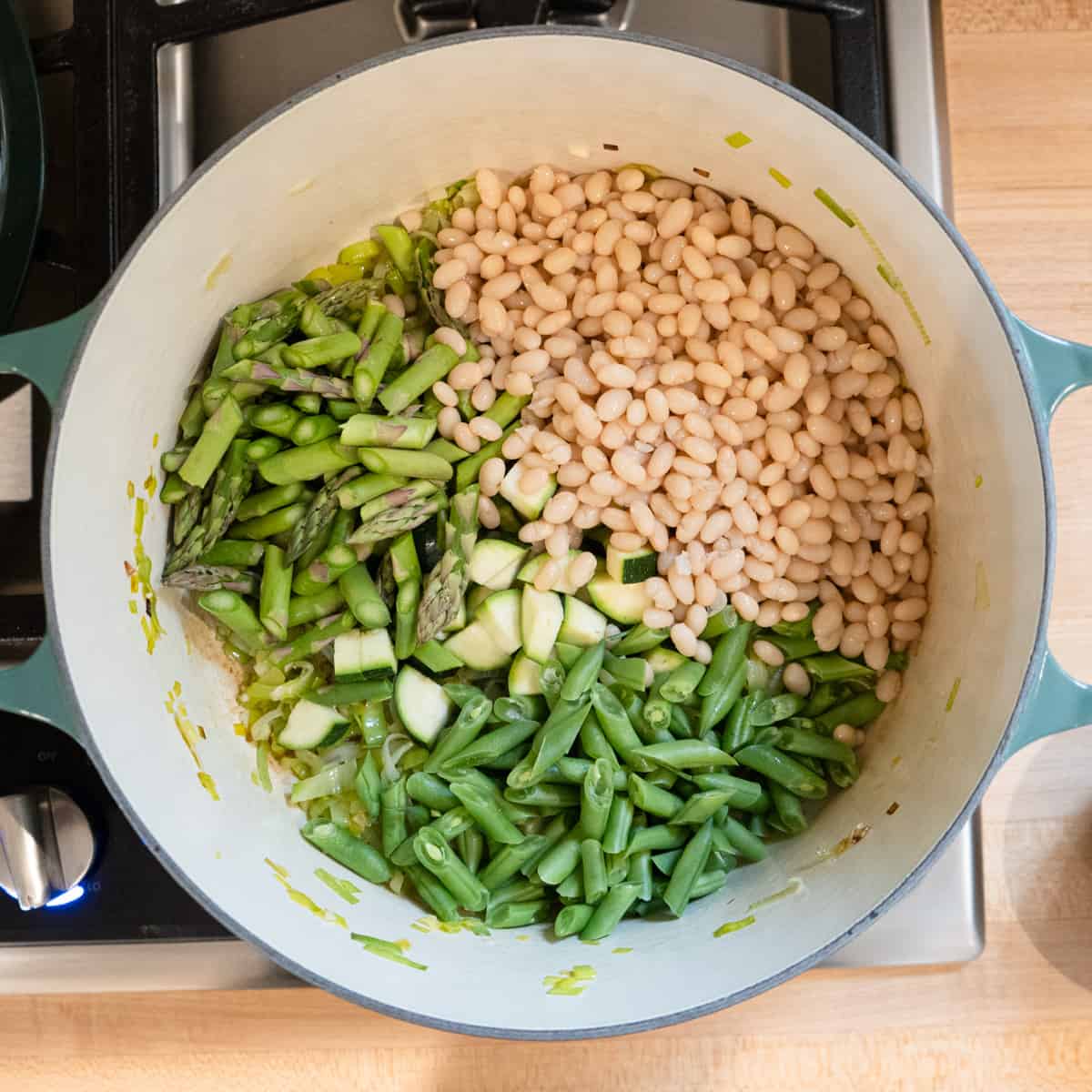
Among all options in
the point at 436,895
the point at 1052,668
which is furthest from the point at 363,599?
the point at 1052,668

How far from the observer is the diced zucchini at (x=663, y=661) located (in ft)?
2.91

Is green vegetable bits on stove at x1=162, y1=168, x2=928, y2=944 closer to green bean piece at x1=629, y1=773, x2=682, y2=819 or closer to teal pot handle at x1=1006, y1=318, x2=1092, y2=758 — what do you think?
green bean piece at x1=629, y1=773, x2=682, y2=819

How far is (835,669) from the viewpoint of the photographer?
2.86 ft

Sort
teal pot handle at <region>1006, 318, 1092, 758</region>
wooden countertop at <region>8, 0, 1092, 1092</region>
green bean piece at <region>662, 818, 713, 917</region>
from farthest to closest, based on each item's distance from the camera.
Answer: wooden countertop at <region>8, 0, 1092, 1092</region> < green bean piece at <region>662, 818, 713, 917</region> < teal pot handle at <region>1006, 318, 1092, 758</region>

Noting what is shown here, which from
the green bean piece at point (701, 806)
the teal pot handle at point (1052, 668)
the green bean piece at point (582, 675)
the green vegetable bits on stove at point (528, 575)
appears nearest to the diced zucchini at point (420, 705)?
the green vegetable bits on stove at point (528, 575)

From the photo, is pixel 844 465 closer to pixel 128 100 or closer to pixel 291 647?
pixel 291 647

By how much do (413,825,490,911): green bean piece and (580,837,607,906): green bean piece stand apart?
86 mm

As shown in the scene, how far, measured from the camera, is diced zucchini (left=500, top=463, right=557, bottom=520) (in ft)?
2.88

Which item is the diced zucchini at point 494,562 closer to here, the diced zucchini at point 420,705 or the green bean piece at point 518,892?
the diced zucchini at point 420,705

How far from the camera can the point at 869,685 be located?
0.89 m

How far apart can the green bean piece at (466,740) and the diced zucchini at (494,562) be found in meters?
0.10

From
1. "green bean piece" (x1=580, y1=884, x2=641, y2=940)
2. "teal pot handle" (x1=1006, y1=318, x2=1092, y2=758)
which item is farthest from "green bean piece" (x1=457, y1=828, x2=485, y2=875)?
"teal pot handle" (x1=1006, y1=318, x2=1092, y2=758)

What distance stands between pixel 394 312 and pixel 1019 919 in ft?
2.52

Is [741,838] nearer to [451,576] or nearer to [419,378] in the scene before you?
[451,576]
